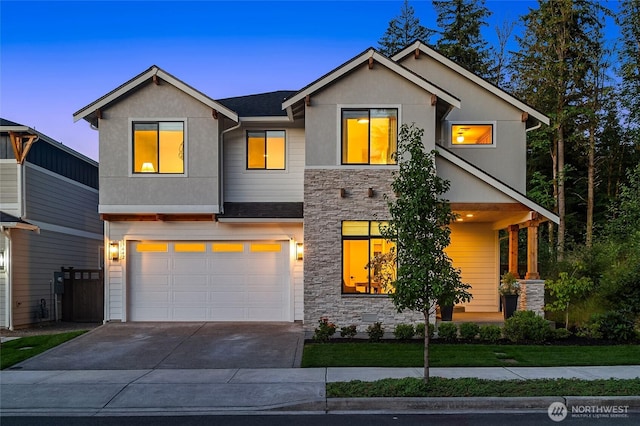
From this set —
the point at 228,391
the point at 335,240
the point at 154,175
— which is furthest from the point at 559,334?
the point at 154,175

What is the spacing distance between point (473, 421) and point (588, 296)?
358 inches

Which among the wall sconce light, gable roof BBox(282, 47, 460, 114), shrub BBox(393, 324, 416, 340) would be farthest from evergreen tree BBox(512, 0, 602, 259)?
the wall sconce light

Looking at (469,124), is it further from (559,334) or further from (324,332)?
(324,332)

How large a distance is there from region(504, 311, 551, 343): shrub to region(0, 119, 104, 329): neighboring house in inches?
560

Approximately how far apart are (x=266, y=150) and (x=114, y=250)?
552 cm

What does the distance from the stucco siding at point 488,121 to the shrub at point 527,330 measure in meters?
5.35

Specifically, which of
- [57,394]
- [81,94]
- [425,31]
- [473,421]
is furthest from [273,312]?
[81,94]

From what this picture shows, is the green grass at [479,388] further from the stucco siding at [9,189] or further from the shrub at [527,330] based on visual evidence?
the stucco siding at [9,189]

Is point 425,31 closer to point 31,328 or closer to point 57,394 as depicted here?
point 31,328

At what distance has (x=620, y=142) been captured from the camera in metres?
28.0

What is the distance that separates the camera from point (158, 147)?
15.0 meters

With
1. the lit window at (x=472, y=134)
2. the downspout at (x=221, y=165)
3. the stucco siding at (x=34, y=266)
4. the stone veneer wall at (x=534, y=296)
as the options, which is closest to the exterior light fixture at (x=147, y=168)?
the downspout at (x=221, y=165)

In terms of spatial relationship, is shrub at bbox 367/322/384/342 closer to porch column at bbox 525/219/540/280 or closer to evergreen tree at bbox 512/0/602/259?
porch column at bbox 525/219/540/280

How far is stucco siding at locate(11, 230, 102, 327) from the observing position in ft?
52.2
